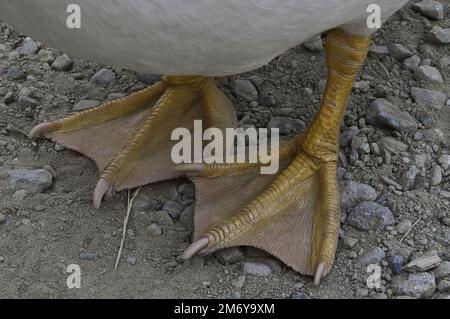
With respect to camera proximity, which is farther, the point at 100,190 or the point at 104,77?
the point at 104,77

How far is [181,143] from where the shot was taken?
2693mm

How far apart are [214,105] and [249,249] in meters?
0.62

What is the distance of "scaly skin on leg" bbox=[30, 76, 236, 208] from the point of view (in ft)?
8.54

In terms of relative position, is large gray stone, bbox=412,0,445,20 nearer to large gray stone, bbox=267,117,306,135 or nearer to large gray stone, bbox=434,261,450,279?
large gray stone, bbox=267,117,306,135

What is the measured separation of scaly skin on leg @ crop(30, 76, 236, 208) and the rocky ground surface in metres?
0.06

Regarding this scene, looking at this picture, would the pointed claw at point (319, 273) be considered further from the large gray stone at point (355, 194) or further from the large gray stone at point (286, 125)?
the large gray stone at point (286, 125)

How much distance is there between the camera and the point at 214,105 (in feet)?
9.10

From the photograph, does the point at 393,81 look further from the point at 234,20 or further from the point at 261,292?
the point at 234,20

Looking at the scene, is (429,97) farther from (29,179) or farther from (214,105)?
(29,179)

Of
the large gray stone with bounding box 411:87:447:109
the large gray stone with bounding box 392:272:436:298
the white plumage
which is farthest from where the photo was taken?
the large gray stone with bounding box 411:87:447:109

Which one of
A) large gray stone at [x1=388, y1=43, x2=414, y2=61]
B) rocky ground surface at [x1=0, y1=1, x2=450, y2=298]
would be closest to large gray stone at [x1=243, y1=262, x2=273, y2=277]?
rocky ground surface at [x1=0, y1=1, x2=450, y2=298]

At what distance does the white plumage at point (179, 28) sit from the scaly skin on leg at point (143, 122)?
0.60m

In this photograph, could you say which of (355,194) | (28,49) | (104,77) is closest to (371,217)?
(355,194)

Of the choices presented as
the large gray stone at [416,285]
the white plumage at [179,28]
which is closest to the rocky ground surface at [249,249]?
the large gray stone at [416,285]
